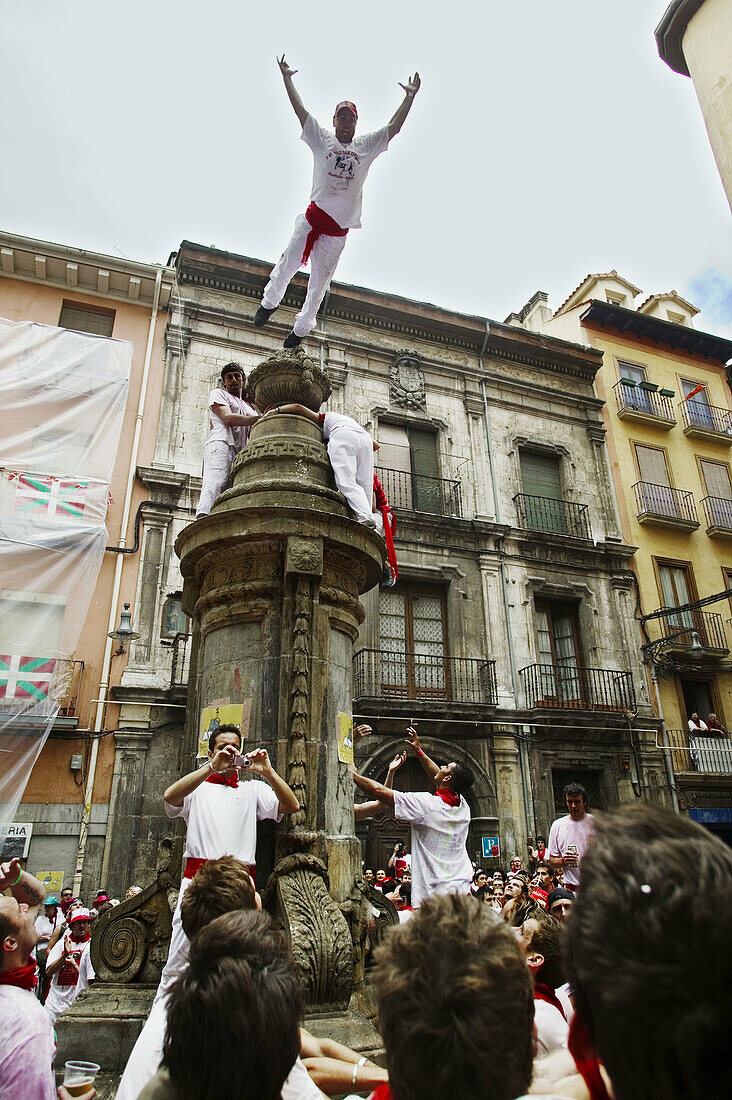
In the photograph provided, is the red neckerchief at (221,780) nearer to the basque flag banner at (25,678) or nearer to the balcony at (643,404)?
the basque flag banner at (25,678)

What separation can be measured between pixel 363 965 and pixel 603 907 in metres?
3.53

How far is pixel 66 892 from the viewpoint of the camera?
11.4 meters

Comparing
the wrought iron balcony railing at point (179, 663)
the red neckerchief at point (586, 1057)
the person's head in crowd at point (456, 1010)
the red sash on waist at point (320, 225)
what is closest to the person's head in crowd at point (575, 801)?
the red neckerchief at point (586, 1057)

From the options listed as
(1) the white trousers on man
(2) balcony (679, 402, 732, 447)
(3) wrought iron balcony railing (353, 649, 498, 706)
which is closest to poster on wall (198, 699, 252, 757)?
(1) the white trousers on man

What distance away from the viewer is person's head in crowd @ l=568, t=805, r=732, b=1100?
3.03 ft

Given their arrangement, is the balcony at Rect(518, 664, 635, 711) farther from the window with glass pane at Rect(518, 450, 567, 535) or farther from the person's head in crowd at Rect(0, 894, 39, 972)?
the person's head in crowd at Rect(0, 894, 39, 972)

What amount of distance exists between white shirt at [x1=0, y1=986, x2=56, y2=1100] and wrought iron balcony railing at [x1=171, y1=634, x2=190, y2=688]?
1078cm

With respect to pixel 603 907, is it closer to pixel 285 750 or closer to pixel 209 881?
pixel 209 881

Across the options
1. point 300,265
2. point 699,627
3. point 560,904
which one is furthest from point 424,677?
point 560,904

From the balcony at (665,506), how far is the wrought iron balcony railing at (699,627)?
8.00ft

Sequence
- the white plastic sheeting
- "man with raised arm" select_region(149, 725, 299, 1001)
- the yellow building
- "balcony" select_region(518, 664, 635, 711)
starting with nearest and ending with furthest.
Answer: "man with raised arm" select_region(149, 725, 299, 1001)
the white plastic sheeting
"balcony" select_region(518, 664, 635, 711)
the yellow building

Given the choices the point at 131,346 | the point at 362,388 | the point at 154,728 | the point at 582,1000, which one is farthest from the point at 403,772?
the point at 582,1000

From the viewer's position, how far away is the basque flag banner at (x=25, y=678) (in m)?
11.4

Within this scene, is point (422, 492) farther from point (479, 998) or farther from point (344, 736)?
point (479, 998)
